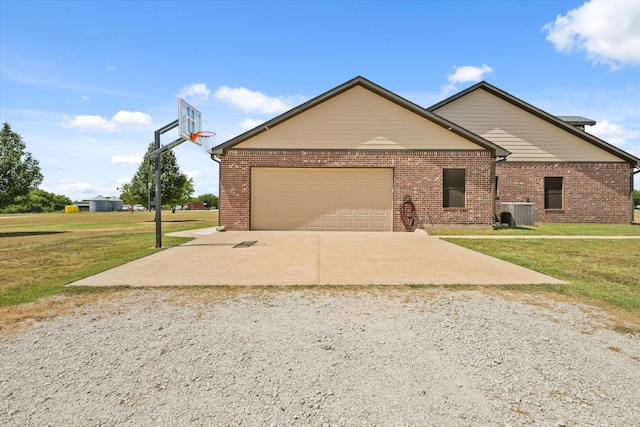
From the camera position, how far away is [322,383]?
260 centimetres

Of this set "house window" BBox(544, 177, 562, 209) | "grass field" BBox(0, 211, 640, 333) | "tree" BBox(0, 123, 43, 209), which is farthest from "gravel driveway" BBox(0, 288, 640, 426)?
"tree" BBox(0, 123, 43, 209)

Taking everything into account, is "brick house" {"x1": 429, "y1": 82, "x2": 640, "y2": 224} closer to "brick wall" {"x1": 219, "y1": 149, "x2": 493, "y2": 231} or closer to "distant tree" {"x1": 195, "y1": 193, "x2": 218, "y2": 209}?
"brick wall" {"x1": 219, "y1": 149, "x2": 493, "y2": 231}

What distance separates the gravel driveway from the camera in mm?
2256

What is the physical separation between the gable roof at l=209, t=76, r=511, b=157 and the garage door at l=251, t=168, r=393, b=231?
5.15 feet

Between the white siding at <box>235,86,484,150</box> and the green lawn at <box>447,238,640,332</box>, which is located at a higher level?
the white siding at <box>235,86,484,150</box>

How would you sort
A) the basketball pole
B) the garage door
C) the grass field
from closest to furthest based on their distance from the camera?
the grass field
the basketball pole
the garage door

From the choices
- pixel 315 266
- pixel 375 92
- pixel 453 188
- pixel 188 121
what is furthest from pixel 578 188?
pixel 188 121

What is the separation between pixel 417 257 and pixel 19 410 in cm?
733

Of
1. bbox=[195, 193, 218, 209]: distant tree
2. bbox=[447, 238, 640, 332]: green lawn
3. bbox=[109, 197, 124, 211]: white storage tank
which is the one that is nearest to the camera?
bbox=[447, 238, 640, 332]: green lawn

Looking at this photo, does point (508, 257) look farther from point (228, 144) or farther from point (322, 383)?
point (228, 144)

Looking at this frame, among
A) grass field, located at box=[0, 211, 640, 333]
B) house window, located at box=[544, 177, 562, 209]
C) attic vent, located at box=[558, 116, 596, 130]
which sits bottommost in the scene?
grass field, located at box=[0, 211, 640, 333]

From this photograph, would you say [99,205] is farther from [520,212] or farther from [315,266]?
[315,266]

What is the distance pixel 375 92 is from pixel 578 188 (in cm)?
1262

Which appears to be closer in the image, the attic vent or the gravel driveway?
the gravel driveway
